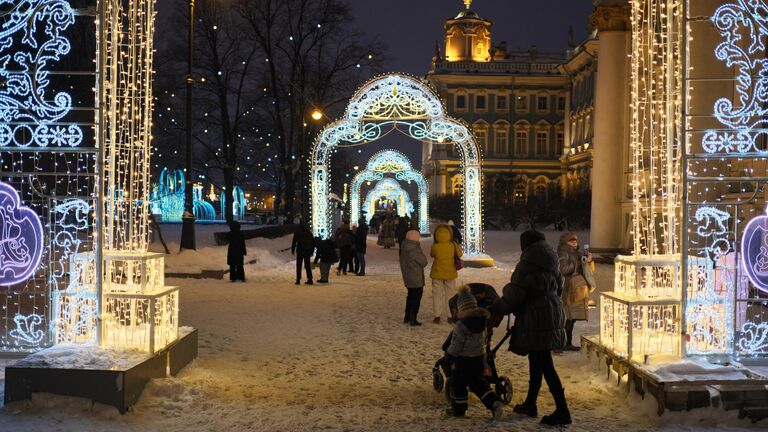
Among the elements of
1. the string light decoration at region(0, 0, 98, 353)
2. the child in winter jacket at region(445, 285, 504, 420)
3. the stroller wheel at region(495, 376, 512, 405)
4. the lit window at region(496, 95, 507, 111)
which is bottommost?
the stroller wheel at region(495, 376, 512, 405)

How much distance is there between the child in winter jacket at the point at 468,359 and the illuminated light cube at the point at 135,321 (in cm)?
314

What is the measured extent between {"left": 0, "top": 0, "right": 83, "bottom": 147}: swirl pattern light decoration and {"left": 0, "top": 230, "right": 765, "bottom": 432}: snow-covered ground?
Answer: 2949mm

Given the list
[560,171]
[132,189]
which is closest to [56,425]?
[132,189]

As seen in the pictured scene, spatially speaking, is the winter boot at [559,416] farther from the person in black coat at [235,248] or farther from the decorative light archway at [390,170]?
the decorative light archway at [390,170]

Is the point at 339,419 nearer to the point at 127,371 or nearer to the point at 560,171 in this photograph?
the point at 127,371

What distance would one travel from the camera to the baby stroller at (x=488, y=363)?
7.63m

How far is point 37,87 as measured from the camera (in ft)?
28.2

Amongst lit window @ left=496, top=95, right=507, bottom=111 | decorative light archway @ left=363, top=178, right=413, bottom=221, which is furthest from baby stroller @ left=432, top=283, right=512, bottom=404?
lit window @ left=496, top=95, right=507, bottom=111

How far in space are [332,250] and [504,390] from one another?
40.4 ft

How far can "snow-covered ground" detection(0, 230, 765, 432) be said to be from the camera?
22.9 ft

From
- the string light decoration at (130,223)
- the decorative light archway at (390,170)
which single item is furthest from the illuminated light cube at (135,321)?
the decorative light archway at (390,170)

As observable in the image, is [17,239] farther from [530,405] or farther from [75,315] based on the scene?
[530,405]

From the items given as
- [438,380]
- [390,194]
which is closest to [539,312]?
[438,380]

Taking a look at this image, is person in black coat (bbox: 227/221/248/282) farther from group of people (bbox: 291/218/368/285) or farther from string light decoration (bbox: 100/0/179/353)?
string light decoration (bbox: 100/0/179/353)
